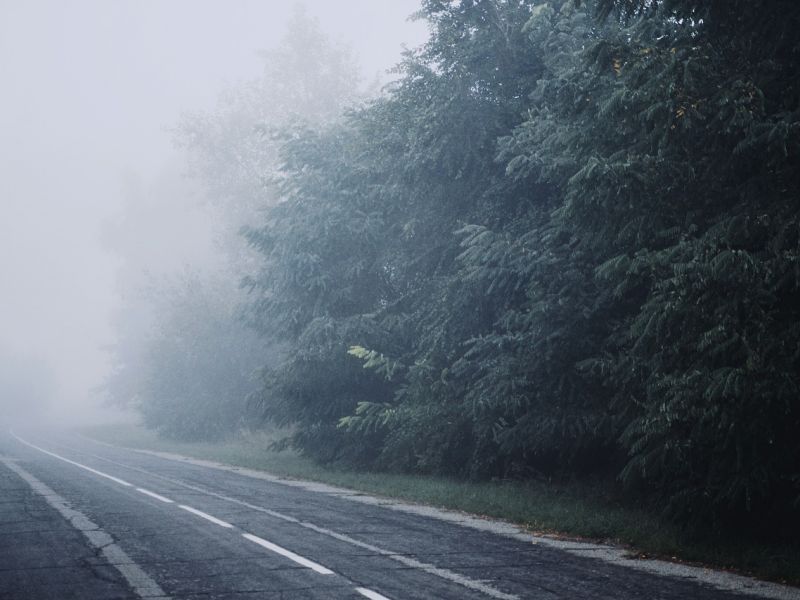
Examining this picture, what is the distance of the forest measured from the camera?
963 centimetres

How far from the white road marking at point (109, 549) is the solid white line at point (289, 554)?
1714 millimetres

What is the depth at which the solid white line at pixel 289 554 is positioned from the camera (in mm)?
8969

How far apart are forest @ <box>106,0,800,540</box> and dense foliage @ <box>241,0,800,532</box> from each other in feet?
0.16

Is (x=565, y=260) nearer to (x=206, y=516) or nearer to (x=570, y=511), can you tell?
(x=570, y=511)

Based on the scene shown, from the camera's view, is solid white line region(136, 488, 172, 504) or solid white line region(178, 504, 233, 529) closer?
solid white line region(178, 504, 233, 529)

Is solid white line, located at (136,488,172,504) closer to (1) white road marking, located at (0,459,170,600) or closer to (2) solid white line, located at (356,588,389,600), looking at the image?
(1) white road marking, located at (0,459,170,600)

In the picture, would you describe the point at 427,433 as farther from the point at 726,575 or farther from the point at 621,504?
the point at 726,575

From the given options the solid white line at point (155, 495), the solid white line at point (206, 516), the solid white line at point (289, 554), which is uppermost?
the solid white line at point (289, 554)

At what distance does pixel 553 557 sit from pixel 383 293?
1570 centimetres

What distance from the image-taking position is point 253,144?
161 feet

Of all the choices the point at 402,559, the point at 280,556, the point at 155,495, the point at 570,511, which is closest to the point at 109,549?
the point at 280,556

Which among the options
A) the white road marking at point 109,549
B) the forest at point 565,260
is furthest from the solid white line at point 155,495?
the forest at point 565,260

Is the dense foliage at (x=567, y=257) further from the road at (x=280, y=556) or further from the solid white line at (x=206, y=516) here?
the solid white line at (x=206, y=516)

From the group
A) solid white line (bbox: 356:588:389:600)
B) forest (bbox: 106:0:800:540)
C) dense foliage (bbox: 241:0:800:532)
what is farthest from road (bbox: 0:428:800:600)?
forest (bbox: 106:0:800:540)
